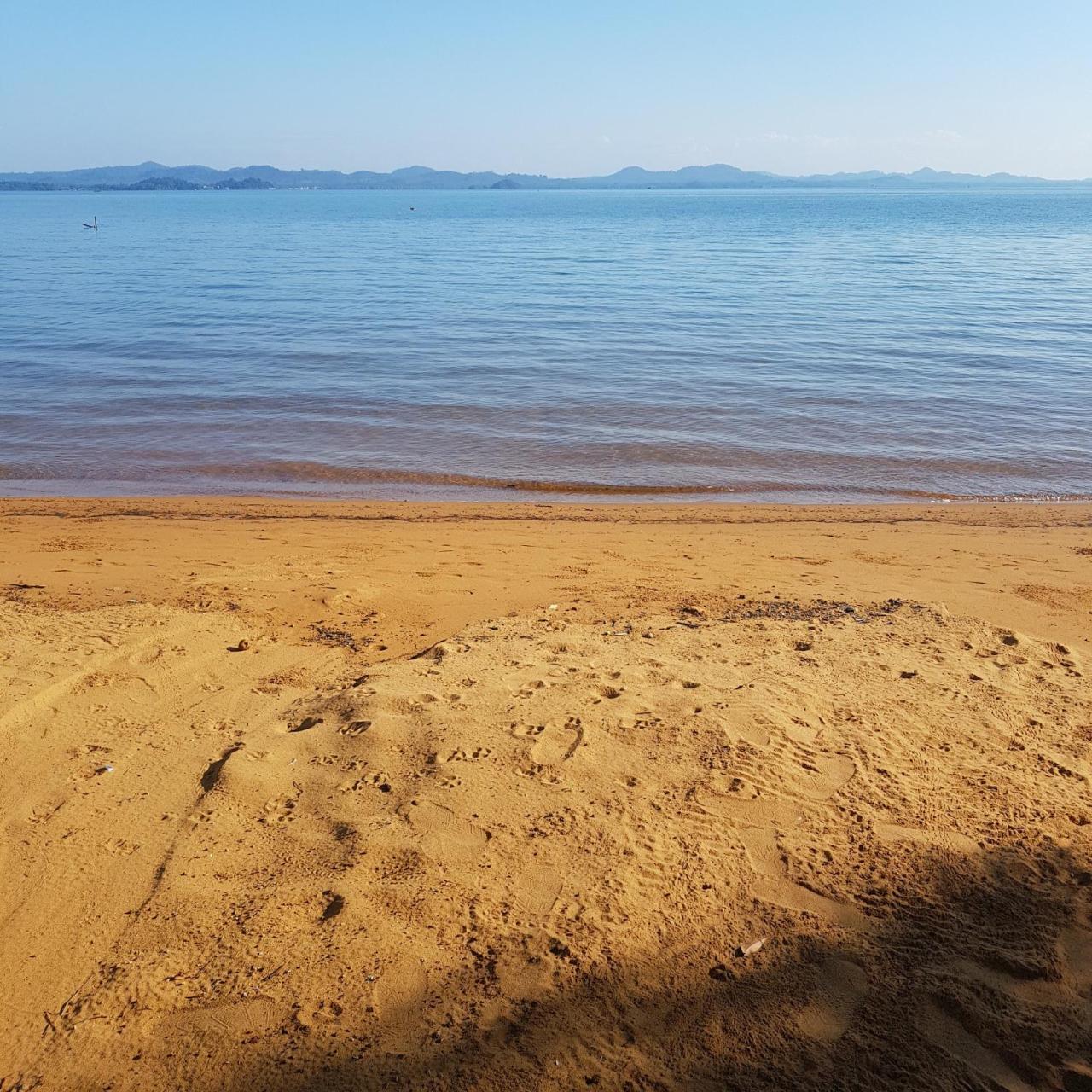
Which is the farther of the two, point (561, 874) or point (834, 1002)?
point (561, 874)

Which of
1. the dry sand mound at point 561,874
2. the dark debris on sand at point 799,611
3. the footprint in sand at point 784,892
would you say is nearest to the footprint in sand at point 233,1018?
the dry sand mound at point 561,874

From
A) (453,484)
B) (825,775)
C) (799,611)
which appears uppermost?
(825,775)

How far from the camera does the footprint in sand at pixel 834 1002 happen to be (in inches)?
104

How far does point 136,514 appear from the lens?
10.1 metres

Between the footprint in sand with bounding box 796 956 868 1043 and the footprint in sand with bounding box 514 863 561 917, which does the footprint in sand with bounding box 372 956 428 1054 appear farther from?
the footprint in sand with bounding box 796 956 868 1043

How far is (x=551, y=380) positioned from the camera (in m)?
18.1

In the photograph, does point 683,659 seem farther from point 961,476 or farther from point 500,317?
point 500,317

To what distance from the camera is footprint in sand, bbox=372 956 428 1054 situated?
2609mm

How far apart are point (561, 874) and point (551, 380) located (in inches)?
611

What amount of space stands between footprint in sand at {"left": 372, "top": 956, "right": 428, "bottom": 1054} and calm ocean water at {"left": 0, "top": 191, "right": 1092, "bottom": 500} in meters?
9.07

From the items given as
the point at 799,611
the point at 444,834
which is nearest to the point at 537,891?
the point at 444,834

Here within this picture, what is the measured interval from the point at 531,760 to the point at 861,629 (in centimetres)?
276

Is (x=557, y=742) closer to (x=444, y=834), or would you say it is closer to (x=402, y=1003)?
(x=444, y=834)

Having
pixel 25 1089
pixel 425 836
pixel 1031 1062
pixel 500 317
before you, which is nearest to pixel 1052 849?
pixel 1031 1062
